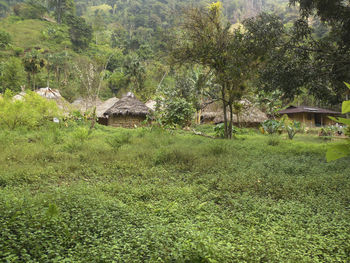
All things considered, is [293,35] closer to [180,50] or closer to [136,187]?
[180,50]

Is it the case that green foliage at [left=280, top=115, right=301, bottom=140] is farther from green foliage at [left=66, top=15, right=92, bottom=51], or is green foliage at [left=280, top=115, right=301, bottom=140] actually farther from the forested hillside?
green foliage at [left=66, top=15, right=92, bottom=51]

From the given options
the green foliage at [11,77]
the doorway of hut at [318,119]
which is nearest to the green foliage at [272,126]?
the doorway of hut at [318,119]

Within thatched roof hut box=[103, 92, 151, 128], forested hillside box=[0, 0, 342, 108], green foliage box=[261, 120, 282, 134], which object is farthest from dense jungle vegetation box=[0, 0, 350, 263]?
thatched roof hut box=[103, 92, 151, 128]

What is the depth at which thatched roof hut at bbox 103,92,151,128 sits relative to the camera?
2319 centimetres

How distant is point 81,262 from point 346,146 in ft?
7.85

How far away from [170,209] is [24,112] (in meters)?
11.7

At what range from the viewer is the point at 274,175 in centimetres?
600

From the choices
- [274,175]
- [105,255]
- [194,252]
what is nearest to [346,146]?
Answer: [194,252]

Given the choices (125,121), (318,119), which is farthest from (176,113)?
(318,119)

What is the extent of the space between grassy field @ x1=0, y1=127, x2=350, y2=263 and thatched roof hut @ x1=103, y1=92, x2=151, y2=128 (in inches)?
618

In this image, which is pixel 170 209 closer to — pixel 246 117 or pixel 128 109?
pixel 128 109

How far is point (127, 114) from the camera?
23.5 meters

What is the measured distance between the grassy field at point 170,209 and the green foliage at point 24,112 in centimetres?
557

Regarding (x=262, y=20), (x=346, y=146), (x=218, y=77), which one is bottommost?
(x=346, y=146)
